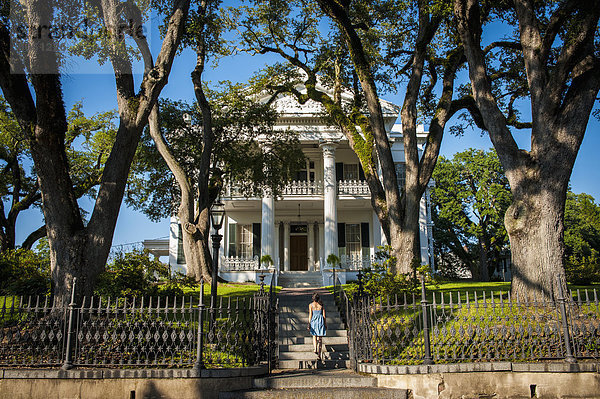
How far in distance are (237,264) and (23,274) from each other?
14137 mm

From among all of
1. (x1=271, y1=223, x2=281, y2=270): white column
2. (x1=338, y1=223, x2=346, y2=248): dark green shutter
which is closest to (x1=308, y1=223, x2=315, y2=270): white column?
(x1=338, y1=223, x2=346, y2=248): dark green shutter

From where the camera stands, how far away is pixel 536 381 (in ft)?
23.8

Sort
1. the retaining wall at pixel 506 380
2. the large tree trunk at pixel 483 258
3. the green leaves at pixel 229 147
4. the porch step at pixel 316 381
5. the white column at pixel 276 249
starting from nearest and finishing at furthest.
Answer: the retaining wall at pixel 506 380 → the porch step at pixel 316 381 → the green leaves at pixel 229 147 → the white column at pixel 276 249 → the large tree trunk at pixel 483 258

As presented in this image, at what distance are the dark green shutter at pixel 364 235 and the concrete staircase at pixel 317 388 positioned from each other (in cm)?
1805

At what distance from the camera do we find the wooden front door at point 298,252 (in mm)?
27172

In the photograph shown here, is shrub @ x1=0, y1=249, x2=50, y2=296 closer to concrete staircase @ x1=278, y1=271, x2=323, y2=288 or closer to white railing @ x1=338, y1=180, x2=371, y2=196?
concrete staircase @ x1=278, y1=271, x2=323, y2=288

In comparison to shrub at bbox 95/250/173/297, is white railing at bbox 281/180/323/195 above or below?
above

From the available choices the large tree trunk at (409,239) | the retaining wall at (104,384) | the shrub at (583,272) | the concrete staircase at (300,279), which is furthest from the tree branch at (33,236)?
the shrub at (583,272)

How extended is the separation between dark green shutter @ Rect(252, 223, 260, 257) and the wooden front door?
6.71ft

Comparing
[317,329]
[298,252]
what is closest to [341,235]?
[298,252]

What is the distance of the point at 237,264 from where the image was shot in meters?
25.0

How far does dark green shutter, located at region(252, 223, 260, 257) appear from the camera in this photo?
86.1ft

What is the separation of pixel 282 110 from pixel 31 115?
54.1ft

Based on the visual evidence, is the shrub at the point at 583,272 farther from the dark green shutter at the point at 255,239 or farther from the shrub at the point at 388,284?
the dark green shutter at the point at 255,239
